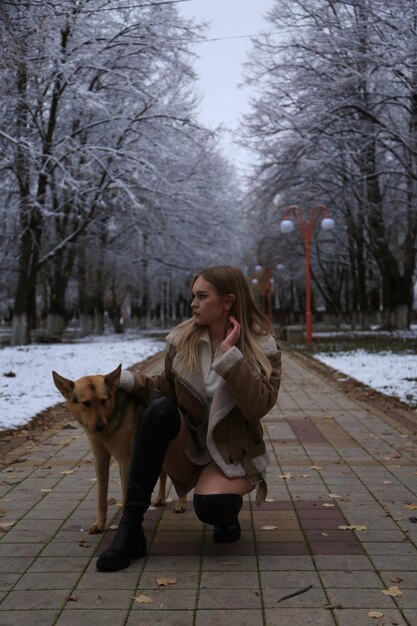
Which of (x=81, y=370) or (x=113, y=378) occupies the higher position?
(x=113, y=378)

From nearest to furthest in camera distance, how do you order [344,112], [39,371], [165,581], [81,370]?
[165,581], [39,371], [81,370], [344,112]

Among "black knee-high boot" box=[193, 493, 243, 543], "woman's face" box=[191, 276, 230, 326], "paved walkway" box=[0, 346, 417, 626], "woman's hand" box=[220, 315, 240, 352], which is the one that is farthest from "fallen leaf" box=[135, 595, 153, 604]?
"woman's face" box=[191, 276, 230, 326]

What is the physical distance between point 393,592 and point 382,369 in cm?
1184

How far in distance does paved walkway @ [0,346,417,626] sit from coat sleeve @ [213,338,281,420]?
32.6 inches

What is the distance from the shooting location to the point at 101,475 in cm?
425

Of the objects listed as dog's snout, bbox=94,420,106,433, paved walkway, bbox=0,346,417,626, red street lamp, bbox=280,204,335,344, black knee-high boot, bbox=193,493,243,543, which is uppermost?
red street lamp, bbox=280,204,335,344

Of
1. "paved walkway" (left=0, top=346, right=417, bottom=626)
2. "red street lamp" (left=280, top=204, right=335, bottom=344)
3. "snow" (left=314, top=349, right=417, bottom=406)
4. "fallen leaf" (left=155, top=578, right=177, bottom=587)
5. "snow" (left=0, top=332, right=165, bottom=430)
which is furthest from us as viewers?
"red street lamp" (left=280, top=204, right=335, bottom=344)

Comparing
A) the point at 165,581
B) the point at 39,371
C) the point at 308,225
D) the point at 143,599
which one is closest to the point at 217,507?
the point at 165,581

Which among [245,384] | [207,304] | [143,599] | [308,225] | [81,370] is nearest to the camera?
[143,599]

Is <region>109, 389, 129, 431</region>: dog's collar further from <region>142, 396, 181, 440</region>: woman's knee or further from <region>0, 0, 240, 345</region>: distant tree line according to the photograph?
<region>0, 0, 240, 345</region>: distant tree line

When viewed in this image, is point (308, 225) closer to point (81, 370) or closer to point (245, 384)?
point (81, 370)

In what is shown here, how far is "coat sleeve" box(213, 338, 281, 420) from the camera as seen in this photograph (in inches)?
145

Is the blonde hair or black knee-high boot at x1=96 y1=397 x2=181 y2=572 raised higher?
the blonde hair

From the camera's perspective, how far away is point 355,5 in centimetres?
1777
